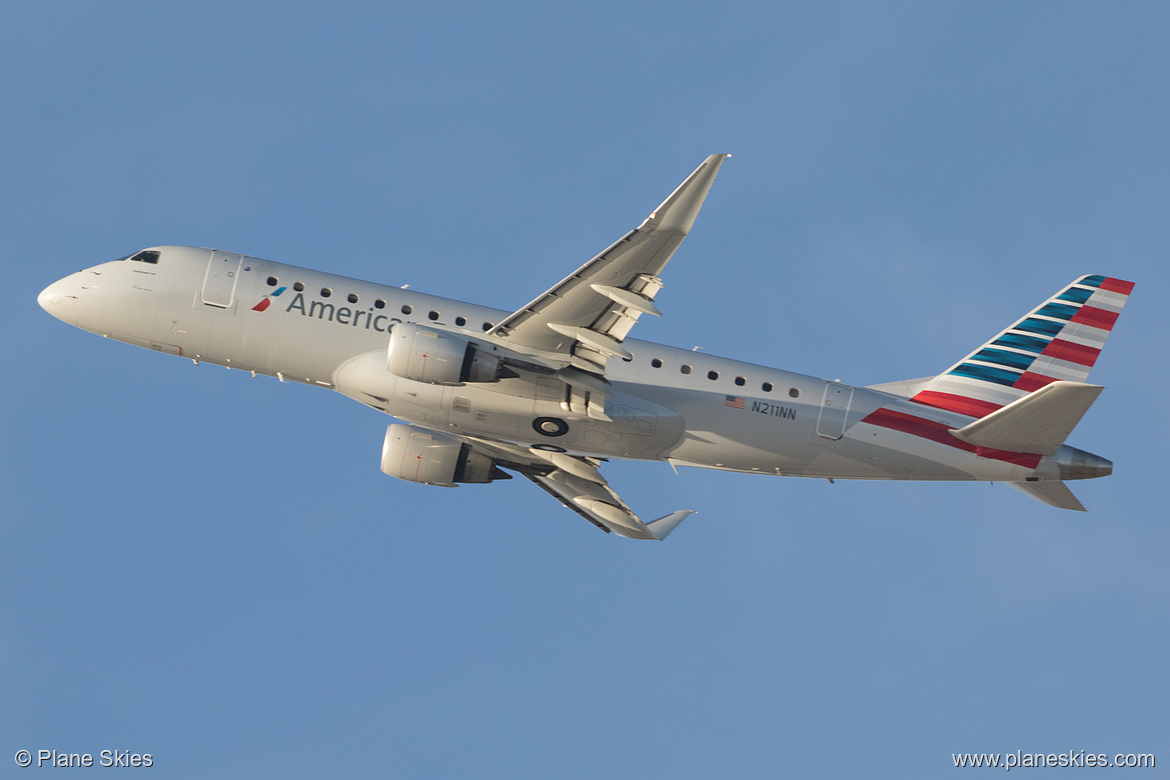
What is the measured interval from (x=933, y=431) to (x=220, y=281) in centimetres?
2363

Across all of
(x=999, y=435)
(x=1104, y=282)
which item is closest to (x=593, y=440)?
(x=999, y=435)

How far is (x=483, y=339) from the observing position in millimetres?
35969

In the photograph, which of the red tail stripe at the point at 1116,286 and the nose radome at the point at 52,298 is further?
the red tail stripe at the point at 1116,286

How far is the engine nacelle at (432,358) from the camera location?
34.2 meters

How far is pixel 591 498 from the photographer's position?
4238 cm

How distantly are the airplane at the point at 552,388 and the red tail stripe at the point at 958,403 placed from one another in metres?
0.05

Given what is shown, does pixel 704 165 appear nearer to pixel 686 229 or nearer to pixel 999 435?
pixel 686 229

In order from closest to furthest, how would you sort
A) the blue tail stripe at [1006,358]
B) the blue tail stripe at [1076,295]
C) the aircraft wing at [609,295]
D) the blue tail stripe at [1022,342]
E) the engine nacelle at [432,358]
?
the aircraft wing at [609,295]
the engine nacelle at [432,358]
the blue tail stripe at [1006,358]
the blue tail stripe at [1022,342]
the blue tail stripe at [1076,295]

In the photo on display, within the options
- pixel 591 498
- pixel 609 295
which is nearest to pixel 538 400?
pixel 609 295

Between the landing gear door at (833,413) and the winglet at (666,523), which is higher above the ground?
the landing gear door at (833,413)

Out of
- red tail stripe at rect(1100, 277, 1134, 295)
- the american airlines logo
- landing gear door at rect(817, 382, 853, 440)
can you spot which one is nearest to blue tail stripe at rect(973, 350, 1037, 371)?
red tail stripe at rect(1100, 277, 1134, 295)

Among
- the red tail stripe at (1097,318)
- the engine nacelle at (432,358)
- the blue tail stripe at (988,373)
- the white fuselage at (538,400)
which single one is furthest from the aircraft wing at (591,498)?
the red tail stripe at (1097,318)

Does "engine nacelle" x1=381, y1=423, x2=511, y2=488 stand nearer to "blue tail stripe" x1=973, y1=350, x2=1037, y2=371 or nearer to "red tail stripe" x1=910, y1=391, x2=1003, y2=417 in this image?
"red tail stripe" x1=910, y1=391, x2=1003, y2=417

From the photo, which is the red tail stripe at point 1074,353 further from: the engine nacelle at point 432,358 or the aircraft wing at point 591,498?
the engine nacelle at point 432,358
